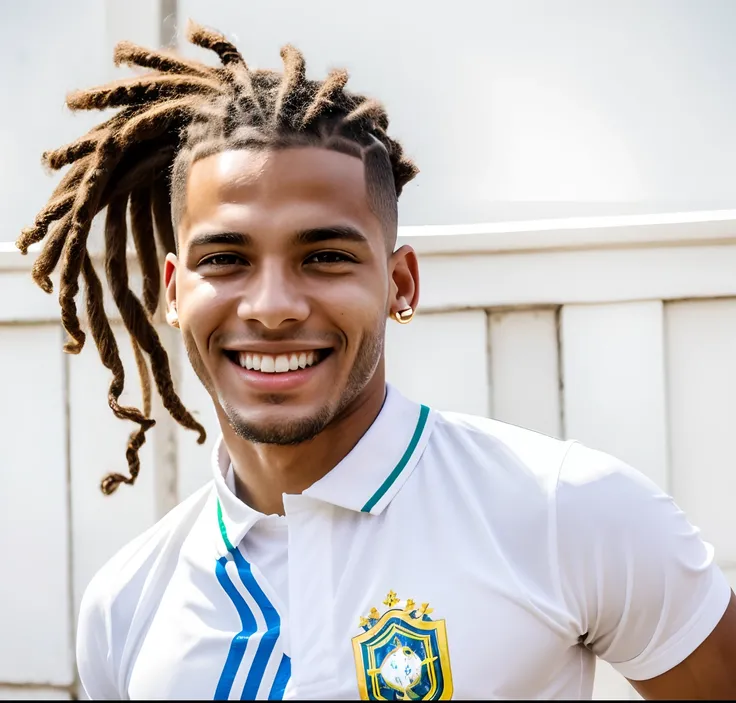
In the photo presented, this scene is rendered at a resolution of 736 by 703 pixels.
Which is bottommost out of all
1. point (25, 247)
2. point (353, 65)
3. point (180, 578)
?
point (180, 578)

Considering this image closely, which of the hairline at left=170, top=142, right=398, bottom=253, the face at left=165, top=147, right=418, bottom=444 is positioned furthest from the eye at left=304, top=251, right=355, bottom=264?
the hairline at left=170, top=142, right=398, bottom=253

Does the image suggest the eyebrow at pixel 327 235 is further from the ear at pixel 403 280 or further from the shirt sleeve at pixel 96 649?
the shirt sleeve at pixel 96 649

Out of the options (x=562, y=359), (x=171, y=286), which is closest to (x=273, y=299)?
(x=171, y=286)

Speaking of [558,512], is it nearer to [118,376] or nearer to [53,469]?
[118,376]

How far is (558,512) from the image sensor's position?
1.38 m

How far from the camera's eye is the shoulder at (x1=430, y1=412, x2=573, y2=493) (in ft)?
4.69

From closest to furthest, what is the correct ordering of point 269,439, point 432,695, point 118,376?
point 432,695
point 269,439
point 118,376

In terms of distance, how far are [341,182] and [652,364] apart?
0.97m

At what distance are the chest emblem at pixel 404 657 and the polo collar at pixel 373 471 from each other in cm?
18

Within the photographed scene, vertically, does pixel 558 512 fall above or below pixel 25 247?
below

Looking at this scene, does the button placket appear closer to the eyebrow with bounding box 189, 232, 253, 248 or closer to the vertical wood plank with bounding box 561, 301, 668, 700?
the eyebrow with bounding box 189, 232, 253, 248

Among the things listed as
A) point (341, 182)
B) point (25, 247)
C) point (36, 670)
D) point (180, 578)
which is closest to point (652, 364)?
point (341, 182)

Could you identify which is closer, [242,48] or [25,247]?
[25,247]

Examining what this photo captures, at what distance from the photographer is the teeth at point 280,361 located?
4.79 ft
